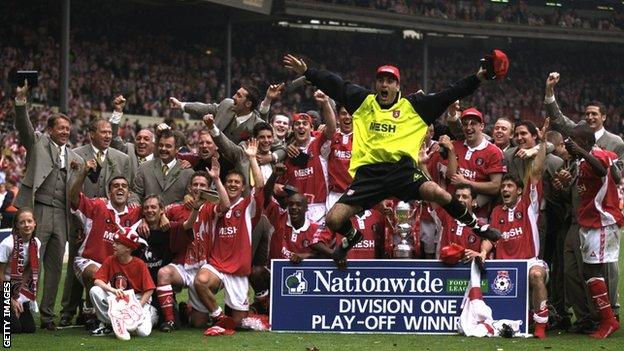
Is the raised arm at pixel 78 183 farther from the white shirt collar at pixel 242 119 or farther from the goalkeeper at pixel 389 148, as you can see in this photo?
the goalkeeper at pixel 389 148

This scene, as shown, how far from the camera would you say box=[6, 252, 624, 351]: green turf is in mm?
9023

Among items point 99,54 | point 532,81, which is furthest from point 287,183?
point 532,81

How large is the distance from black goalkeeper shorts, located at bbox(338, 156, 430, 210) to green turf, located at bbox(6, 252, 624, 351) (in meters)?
1.22

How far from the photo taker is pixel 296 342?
9.42 meters

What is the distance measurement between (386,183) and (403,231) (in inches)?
51.0

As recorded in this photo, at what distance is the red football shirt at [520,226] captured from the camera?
33.5ft

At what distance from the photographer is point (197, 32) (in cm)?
4091

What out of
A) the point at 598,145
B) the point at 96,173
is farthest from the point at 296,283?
the point at 598,145

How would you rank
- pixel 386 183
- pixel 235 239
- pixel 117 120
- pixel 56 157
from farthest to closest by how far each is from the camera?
pixel 117 120
pixel 56 157
pixel 235 239
pixel 386 183

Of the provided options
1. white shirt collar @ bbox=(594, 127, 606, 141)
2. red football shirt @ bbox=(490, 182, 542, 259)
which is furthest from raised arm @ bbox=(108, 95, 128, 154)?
white shirt collar @ bbox=(594, 127, 606, 141)

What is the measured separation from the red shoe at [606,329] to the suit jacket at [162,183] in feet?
13.7

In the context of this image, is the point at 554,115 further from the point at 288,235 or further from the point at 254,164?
the point at 254,164

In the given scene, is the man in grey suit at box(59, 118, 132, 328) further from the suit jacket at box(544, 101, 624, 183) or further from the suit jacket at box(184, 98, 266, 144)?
the suit jacket at box(544, 101, 624, 183)

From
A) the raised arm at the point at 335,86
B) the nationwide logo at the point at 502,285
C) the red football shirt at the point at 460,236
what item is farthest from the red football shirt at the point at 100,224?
the nationwide logo at the point at 502,285
